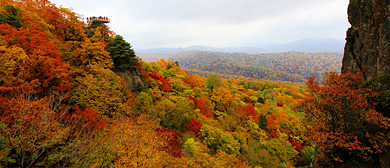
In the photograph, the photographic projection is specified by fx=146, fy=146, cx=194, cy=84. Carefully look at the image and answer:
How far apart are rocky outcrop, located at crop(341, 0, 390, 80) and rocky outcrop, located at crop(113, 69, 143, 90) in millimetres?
27210

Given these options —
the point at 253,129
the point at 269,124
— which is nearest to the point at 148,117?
the point at 253,129

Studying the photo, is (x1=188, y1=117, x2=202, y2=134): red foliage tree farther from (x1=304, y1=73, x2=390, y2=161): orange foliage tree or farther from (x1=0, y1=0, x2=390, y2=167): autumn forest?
(x1=304, y1=73, x2=390, y2=161): orange foliage tree

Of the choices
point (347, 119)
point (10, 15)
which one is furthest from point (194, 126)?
point (10, 15)

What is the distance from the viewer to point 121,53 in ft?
84.3

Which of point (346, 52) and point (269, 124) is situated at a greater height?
point (346, 52)

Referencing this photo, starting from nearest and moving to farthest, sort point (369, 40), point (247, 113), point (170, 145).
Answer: point (369, 40), point (170, 145), point (247, 113)

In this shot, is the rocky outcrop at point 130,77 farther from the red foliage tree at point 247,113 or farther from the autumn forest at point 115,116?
the red foliage tree at point 247,113

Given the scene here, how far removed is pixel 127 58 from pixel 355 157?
30.0 meters

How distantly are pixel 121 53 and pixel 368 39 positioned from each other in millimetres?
31016

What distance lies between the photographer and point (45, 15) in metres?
23.7

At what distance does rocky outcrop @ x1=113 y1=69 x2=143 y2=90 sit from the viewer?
25.3 meters

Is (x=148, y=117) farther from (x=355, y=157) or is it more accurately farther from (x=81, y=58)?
(x=355, y=157)

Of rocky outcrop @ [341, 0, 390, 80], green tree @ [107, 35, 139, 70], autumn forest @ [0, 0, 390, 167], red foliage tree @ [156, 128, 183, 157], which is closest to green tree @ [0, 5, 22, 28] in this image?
autumn forest @ [0, 0, 390, 167]

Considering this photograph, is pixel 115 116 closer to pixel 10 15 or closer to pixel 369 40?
pixel 10 15
